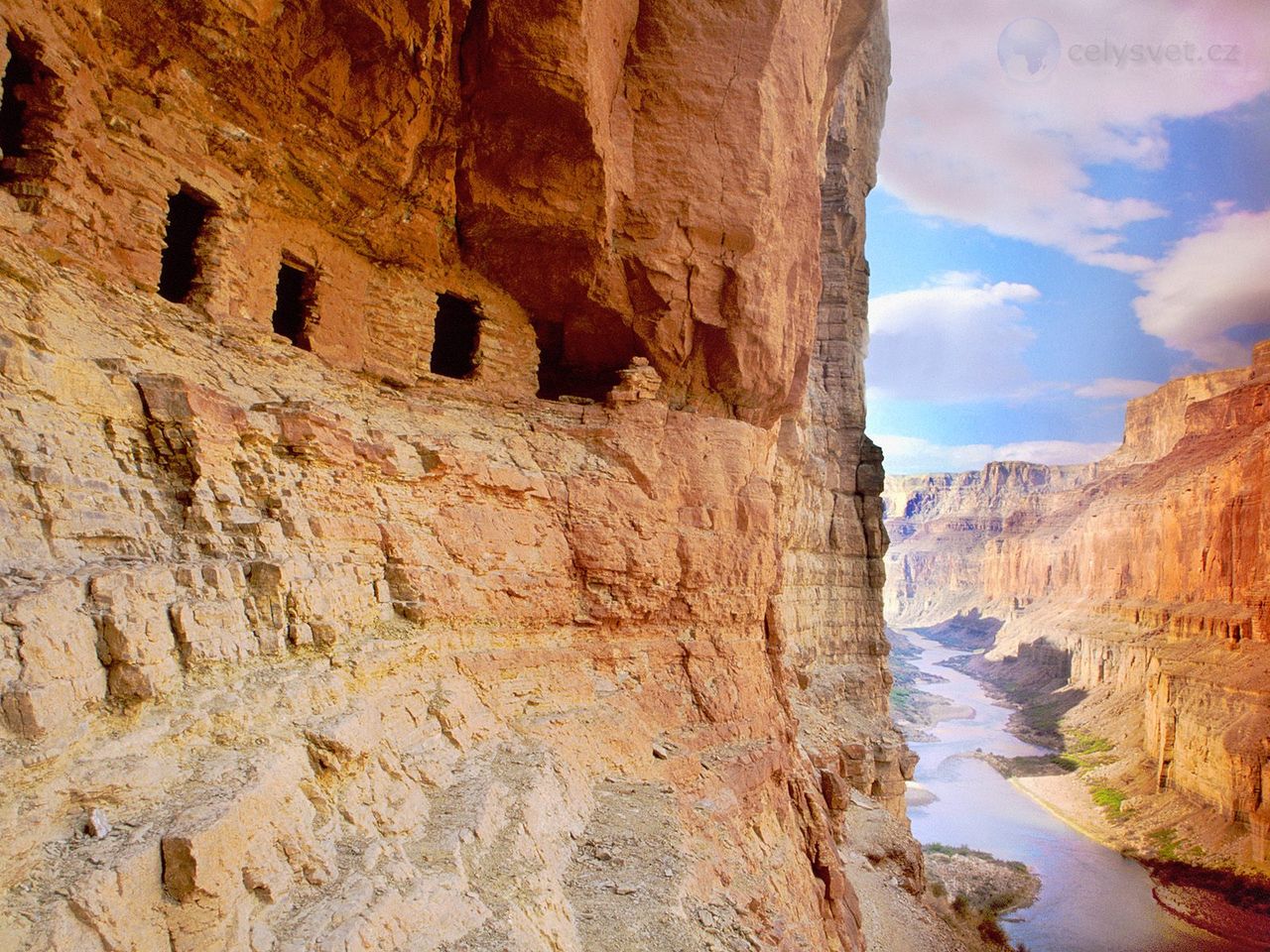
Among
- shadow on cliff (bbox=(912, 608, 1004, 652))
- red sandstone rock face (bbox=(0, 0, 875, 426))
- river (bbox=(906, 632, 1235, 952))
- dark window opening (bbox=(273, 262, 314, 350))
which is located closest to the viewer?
red sandstone rock face (bbox=(0, 0, 875, 426))

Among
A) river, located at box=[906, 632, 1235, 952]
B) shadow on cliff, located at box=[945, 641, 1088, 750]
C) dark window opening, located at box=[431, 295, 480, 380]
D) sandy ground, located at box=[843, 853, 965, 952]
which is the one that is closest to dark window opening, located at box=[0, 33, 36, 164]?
dark window opening, located at box=[431, 295, 480, 380]

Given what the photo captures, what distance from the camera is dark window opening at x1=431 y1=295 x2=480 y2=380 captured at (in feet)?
36.8

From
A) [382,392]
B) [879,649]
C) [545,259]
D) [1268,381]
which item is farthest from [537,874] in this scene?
[1268,381]

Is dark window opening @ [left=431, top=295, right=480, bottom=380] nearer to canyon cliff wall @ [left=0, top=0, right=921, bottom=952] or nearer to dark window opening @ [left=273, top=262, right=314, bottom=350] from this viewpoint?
canyon cliff wall @ [left=0, top=0, right=921, bottom=952]

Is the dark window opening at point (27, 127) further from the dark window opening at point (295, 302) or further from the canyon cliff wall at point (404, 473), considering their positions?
the dark window opening at point (295, 302)

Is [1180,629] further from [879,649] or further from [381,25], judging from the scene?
[381,25]

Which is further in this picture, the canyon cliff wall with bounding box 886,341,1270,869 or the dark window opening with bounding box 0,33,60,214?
the canyon cliff wall with bounding box 886,341,1270,869

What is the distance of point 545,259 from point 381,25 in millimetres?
3374

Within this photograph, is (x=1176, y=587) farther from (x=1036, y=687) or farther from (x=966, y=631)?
(x=966, y=631)

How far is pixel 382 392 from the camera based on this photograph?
8.61 meters

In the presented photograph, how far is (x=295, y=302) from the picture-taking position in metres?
9.44

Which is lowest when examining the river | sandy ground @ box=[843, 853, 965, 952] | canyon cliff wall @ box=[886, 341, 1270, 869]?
the river

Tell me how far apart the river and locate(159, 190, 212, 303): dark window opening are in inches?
1129

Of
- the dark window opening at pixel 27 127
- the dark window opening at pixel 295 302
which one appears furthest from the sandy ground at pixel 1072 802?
the dark window opening at pixel 27 127
